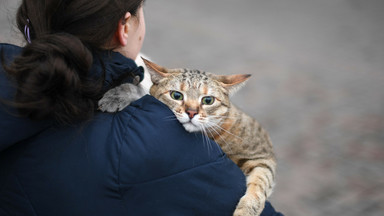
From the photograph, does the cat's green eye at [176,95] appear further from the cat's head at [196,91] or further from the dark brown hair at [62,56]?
the dark brown hair at [62,56]

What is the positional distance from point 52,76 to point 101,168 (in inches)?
15.9

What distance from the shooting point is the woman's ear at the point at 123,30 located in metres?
1.69

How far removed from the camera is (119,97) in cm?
197

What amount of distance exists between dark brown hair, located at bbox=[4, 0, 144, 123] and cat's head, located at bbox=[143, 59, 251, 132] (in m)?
0.73

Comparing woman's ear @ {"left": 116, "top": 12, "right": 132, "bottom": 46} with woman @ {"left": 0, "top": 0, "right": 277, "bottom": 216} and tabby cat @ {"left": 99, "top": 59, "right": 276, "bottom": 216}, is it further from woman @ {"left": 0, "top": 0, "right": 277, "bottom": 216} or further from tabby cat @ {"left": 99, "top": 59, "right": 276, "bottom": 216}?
tabby cat @ {"left": 99, "top": 59, "right": 276, "bottom": 216}

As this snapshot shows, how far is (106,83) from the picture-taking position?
1.67 metres

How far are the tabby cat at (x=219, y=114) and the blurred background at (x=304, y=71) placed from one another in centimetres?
95

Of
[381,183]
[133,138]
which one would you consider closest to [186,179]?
[133,138]

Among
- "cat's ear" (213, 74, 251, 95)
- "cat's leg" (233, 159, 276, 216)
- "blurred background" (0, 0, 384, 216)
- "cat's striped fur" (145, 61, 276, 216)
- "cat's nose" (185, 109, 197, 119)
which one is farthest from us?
"blurred background" (0, 0, 384, 216)

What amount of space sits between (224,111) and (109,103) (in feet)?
3.04

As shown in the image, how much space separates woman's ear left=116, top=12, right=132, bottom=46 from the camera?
5.55 ft

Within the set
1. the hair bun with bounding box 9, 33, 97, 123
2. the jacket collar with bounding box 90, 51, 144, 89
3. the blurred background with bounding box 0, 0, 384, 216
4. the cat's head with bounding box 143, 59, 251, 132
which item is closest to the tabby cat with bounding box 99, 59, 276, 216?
the cat's head with bounding box 143, 59, 251, 132

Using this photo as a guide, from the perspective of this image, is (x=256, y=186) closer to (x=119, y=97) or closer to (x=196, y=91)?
(x=196, y=91)

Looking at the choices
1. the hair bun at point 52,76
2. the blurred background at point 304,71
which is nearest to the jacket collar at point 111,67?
the hair bun at point 52,76
